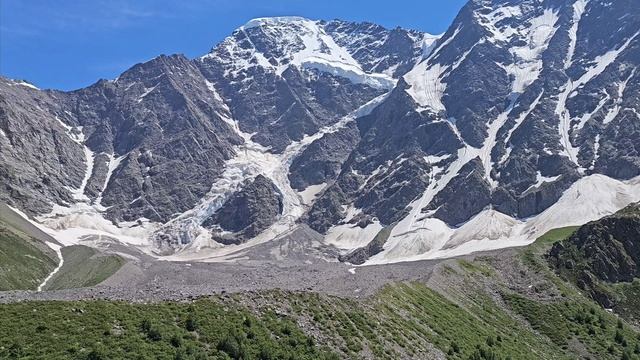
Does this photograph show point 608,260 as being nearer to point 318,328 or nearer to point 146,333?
Result: point 318,328

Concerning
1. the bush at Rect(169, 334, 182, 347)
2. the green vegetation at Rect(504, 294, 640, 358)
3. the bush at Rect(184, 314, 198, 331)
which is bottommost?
the green vegetation at Rect(504, 294, 640, 358)

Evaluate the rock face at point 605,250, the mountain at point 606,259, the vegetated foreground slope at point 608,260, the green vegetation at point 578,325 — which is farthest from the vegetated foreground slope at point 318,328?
the rock face at point 605,250

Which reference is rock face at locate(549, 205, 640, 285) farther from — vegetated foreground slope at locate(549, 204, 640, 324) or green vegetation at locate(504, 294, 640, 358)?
green vegetation at locate(504, 294, 640, 358)

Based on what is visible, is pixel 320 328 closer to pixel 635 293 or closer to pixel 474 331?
pixel 474 331

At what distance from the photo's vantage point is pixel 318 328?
5294cm

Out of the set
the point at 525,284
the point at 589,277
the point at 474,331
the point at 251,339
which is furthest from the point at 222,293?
the point at 589,277

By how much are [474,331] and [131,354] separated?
158 feet

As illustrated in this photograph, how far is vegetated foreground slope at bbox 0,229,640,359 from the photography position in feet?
134

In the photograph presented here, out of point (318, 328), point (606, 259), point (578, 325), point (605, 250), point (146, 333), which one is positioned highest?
point (605, 250)

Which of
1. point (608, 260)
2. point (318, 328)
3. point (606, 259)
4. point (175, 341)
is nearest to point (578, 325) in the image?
point (606, 259)

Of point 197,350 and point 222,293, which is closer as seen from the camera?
point 197,350

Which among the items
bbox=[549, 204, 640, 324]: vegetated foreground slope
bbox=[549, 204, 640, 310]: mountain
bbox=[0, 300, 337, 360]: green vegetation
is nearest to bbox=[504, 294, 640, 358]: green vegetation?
bbox=[549, 204, 640, 324]: vegetated foreground slope

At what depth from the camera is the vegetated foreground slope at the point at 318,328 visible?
1610 inches

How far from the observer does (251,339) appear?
46062 mm
